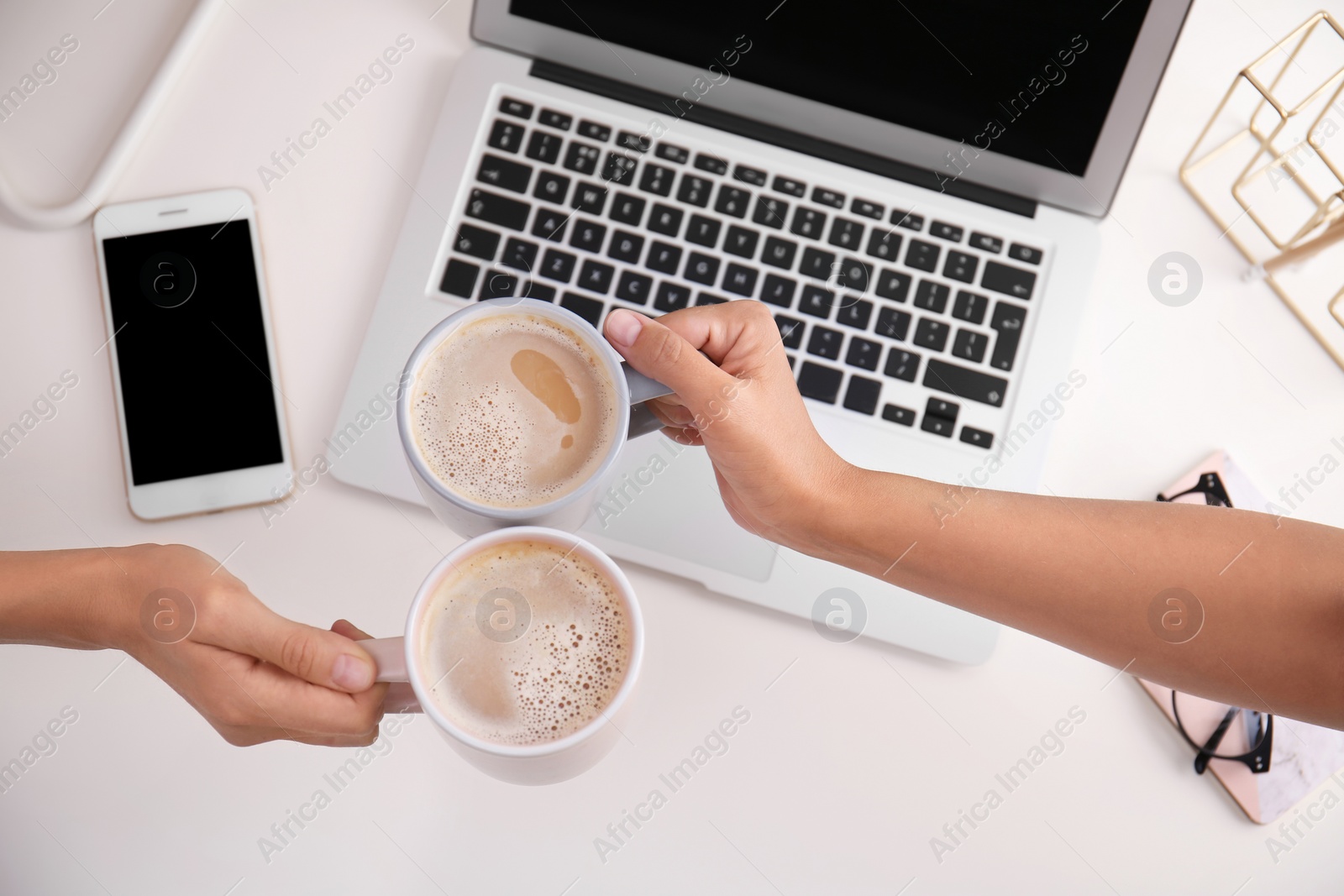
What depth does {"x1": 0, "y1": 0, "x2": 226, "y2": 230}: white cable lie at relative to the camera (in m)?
0.93

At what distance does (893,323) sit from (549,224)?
0.37m

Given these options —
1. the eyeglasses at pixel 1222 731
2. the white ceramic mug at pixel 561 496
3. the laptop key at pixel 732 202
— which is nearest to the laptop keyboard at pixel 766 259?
the laptop key at pixel 732 202

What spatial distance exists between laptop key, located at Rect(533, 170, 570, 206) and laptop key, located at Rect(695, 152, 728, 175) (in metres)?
0.14

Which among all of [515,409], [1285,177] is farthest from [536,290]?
[1285,177]

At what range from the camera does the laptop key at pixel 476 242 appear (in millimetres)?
911

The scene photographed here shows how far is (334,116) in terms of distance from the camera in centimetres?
100

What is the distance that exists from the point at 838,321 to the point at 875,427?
0.38ft

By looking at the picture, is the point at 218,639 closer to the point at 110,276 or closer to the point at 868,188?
the point at 110,276

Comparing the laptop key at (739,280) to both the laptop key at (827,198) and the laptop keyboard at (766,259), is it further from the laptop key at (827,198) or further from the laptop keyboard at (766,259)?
the laptop key at (827,198)

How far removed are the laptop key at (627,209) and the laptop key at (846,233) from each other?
0.20m

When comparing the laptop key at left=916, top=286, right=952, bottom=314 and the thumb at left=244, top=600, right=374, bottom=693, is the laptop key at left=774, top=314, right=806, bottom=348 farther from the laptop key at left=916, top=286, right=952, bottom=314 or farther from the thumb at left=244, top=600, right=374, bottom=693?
the thumb at left=244, top=600, right=374, bottom=693

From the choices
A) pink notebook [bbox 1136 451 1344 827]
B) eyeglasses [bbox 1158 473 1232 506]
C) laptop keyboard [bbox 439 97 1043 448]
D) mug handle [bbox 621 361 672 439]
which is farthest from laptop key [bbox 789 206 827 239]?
pink notebook [bbox 1136 451 1344 827]

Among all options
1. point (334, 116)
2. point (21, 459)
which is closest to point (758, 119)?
point (334, 116)

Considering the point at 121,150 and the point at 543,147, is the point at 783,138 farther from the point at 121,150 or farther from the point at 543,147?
the point at 121,150
